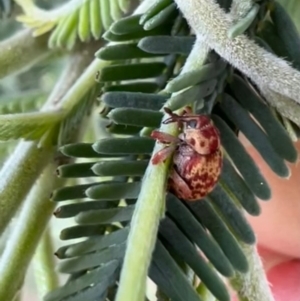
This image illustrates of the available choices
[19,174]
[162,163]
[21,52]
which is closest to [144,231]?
[162,163]

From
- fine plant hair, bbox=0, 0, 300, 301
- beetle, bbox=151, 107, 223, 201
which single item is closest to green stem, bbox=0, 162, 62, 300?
fine plant hair, bbox=0, 0, 300, 301

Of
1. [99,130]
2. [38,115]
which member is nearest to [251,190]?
[38,115]

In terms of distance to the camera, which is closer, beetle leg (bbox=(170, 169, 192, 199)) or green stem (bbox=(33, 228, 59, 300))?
beetle leg (bbox=(170, 169, 192, 199))

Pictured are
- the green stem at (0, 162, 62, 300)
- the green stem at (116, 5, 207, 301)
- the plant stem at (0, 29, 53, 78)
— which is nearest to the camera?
the green stem at (116, 5, 207, 301)

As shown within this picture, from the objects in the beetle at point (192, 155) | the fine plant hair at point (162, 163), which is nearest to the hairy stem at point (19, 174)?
the fine plant hair at point (162, 163)

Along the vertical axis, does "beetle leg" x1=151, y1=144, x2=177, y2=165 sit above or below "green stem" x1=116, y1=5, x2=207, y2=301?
above

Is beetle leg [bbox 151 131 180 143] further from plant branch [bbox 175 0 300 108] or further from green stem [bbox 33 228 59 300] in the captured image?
green stem [bbox 33 228 59 300]

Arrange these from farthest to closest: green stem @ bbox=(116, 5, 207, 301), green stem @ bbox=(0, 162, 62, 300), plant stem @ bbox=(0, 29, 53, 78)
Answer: plant stem @ bbox=(0, 29, 53, 78), green stem @ bbox=(0, 162, 62, 300), green stem @ bbox=(116, 5, 207, 301)

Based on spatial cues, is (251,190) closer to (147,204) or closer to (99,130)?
(147,204)

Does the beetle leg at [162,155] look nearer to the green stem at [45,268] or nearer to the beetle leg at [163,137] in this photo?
the beetle leg at [163,137]
